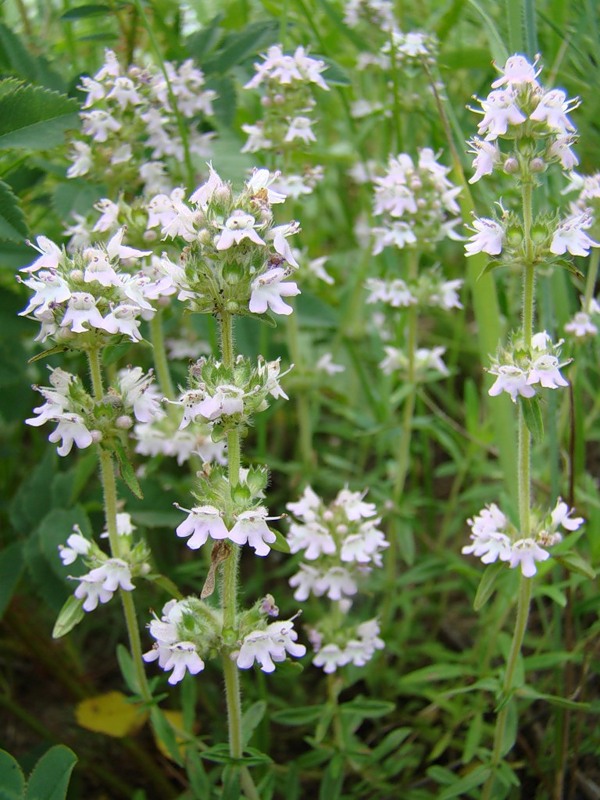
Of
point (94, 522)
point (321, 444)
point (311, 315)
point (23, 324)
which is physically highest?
point (23, 324)

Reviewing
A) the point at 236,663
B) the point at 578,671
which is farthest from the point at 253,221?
the point at 578,671

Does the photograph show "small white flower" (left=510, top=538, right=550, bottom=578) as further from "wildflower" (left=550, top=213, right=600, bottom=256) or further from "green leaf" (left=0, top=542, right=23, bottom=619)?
"green leaf" (left=0, top=542, right=23, bottom=619)

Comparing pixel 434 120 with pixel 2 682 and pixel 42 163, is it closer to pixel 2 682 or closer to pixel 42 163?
pixel 42 163

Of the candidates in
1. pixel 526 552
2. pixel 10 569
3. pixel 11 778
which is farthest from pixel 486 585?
pixel 10 569

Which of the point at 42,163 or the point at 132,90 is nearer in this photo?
the point at 132,90

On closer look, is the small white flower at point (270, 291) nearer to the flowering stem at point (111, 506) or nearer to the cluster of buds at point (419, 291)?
the flowering stem at point (111, 506)

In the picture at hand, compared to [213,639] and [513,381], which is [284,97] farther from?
[213,639]
